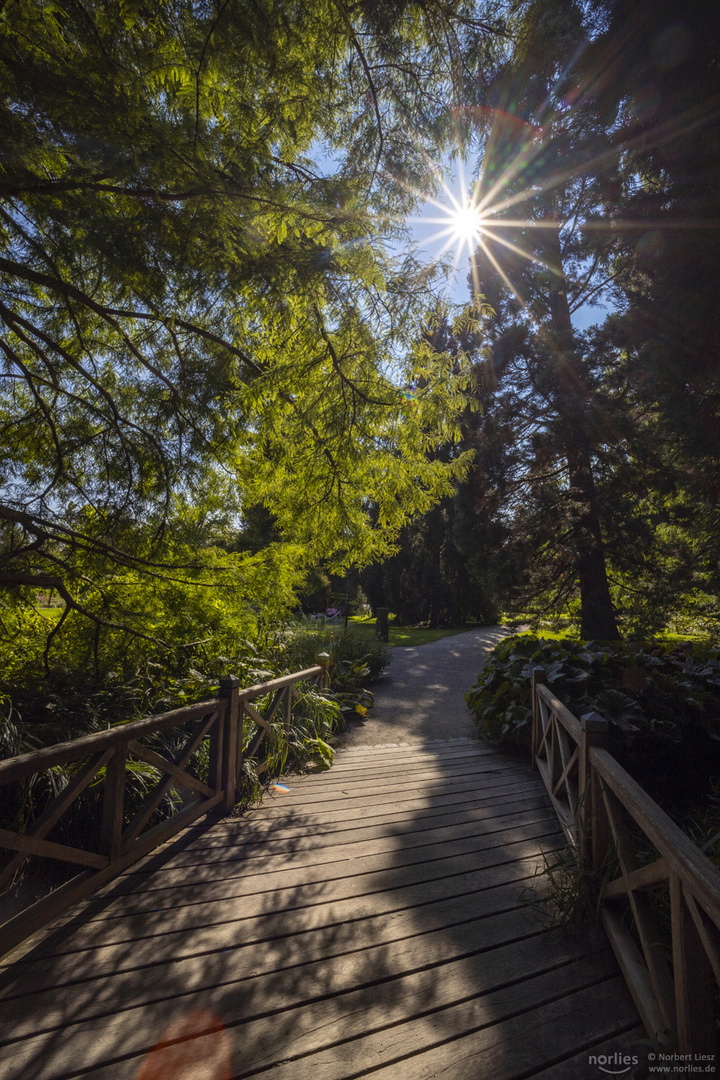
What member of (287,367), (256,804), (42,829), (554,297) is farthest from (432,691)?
(554,297)

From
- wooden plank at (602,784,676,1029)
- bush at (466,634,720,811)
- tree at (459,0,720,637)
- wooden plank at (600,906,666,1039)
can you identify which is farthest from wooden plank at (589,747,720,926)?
tree at (459,0,720,637)

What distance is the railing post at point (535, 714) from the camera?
497cm

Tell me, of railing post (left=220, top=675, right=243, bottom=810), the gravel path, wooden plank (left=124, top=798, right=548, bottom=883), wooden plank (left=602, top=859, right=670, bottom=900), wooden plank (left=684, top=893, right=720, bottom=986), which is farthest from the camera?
the gravel path

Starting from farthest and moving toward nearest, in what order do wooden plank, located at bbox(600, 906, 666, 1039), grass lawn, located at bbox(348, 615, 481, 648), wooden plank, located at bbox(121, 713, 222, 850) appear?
grass lawn, located at bbox(348, 615, 481, 648) < wooden plank, located at bbox(121, 713, 222, 850) < wooden plank, located at bbox(600, 906, 666, 1039)

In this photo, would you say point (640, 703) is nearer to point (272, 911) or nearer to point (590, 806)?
point (590, 806)

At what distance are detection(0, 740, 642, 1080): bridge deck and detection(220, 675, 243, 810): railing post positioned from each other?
44 centimetres

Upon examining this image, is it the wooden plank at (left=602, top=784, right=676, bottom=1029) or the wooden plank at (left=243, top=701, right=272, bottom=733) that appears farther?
the wooden plank at (left=243, top=701, right=272, bottom=733)

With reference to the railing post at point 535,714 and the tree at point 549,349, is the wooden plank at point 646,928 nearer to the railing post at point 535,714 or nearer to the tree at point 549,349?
the railing post at point 535,714

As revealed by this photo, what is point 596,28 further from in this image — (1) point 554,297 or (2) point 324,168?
(1) point 554,297

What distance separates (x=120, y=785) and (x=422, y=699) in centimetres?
644

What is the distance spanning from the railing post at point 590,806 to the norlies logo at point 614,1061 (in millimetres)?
903

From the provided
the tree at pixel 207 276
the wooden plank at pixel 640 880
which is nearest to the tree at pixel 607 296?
the tree at pixel 207 276

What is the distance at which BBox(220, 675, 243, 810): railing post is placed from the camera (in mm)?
3734

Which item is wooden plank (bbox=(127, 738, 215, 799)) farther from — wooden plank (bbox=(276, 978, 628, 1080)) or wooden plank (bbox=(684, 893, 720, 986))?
wooden plank (bbox=(684, 893, 720, 986))
